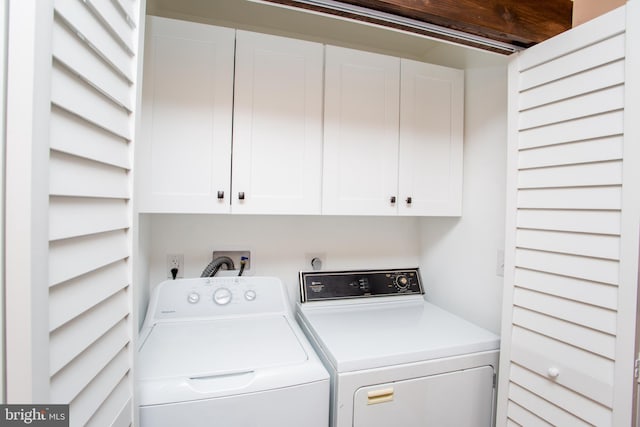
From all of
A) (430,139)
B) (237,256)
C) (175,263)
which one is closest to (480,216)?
(430,139)

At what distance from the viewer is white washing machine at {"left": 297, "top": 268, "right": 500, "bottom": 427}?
1163 mm

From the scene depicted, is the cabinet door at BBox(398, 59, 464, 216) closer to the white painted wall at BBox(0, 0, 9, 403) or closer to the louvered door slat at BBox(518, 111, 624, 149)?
the louvered door slat at BBox(518, 111, 624, 149)

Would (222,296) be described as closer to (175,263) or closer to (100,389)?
(175,263)

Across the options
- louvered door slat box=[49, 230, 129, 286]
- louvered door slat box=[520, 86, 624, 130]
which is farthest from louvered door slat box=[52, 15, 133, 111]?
louvered door slat box=[520, 86, 624, 130]

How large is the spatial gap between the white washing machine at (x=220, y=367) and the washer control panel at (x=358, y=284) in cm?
26

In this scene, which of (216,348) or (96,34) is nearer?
(96,34)

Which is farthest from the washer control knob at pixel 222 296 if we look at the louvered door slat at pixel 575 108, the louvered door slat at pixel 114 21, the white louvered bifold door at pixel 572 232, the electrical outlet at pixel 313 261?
the louvered door slat at pixel 575 108

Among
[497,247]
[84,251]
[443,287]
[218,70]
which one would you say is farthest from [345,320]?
[218,70]

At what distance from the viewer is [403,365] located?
122cm

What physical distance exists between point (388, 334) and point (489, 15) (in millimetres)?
1336

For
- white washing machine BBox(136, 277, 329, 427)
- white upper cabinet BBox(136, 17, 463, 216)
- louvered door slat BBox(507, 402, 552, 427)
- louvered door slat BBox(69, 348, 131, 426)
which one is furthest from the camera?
white upper cabinet BBox(136, 17, 463, 216)

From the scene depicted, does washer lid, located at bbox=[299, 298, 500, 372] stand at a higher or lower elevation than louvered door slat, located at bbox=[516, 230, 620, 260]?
lower

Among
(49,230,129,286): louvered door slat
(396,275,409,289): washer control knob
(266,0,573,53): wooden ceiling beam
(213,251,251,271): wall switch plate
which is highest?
(266,0,573,53): wooden ceiling beam

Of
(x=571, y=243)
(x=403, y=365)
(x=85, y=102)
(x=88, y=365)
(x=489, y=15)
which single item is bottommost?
(x=403, y=365)
